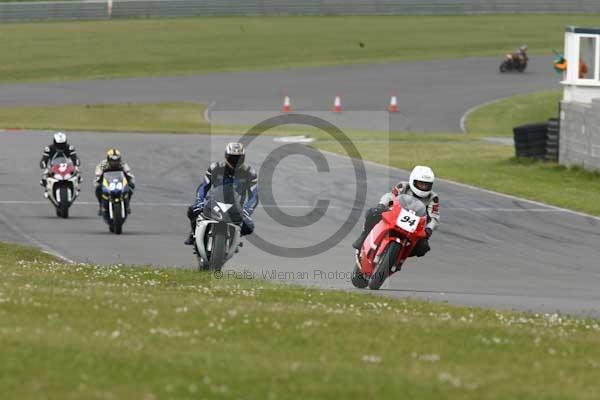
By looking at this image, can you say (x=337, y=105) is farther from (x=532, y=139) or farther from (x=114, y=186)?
(x=114, y=186)

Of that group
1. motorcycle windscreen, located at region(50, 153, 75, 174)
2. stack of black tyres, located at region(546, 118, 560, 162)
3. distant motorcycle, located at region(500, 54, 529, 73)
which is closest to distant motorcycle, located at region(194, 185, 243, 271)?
motorcycle windscreen, located at region(50, 153, 75, 174)

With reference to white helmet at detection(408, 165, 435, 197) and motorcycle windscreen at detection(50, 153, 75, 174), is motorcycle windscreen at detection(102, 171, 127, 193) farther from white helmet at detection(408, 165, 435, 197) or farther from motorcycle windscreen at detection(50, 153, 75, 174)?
white helmet at detection(408, 165, 435, 197)

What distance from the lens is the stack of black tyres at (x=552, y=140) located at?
29.3 meters

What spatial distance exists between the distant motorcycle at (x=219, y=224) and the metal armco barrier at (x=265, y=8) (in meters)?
50.1

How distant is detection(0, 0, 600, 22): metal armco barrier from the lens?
6412 cm

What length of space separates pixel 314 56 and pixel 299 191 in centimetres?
3380

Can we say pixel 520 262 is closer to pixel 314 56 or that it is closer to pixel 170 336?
pixel 170 336

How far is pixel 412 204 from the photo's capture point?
14.5 metres

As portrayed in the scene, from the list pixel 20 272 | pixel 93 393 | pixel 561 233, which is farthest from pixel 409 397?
pixel 561 233

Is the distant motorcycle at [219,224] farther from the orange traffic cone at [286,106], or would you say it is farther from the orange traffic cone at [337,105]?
the orange traffic cone at [337,105]

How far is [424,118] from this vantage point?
45.1 meters

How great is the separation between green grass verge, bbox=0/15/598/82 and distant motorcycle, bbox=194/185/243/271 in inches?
→ 1553

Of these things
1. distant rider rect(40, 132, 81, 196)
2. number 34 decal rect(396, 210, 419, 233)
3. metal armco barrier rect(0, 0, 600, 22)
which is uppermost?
metal armco barrier rect(0, 0, 600, 22)

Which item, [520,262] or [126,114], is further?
[126,114]
